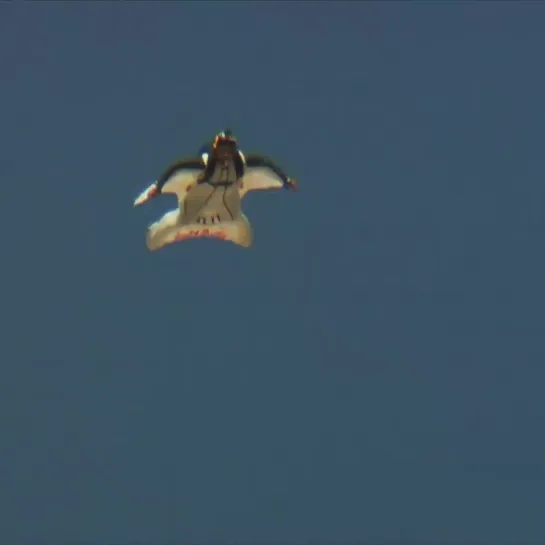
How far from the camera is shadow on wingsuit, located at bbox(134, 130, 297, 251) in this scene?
42.5m

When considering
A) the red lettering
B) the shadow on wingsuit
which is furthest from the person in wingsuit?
the red lettering

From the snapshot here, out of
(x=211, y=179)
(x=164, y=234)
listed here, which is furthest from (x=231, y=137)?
(x=164, y=234)

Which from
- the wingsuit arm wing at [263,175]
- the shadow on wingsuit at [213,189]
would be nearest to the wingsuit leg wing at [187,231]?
the shadow on wingsuit at [213,189]

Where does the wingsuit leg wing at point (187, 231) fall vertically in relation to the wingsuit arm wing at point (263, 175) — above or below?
below

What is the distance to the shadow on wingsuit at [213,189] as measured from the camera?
139ft

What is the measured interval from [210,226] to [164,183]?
8.39 feet

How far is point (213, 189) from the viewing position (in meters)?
43.6

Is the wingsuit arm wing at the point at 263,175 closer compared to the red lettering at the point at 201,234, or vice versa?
the wingsuit arm wing at the point at 263,175

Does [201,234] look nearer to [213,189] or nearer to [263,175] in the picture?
[213,189]

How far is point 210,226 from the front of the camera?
45.1 metres

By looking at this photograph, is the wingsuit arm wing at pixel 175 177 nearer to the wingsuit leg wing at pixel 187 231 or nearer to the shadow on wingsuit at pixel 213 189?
the shadow on wingsuit at pixel 213 189

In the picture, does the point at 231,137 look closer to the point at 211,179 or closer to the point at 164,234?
the point at 211,179

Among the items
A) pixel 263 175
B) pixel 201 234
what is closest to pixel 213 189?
pixel 263 175

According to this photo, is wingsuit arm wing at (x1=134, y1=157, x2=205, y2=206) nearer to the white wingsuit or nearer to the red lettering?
the white wingsuit
